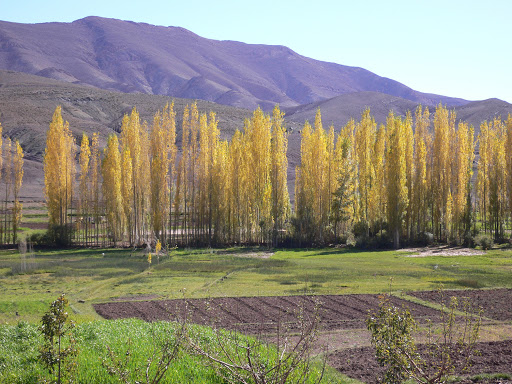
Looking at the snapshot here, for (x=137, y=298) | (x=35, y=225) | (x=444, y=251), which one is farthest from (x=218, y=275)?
(x=35, y=225)

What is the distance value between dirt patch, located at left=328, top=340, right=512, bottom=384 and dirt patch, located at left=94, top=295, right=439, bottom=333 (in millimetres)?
2318

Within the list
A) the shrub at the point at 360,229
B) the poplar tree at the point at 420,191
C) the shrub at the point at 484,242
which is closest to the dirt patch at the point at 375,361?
the shrub at the point at 484,242

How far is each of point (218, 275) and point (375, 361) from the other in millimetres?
15968

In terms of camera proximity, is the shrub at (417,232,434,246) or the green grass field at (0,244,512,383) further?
the shrub at (417,232,434,246)

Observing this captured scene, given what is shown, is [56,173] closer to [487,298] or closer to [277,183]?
[277,183]

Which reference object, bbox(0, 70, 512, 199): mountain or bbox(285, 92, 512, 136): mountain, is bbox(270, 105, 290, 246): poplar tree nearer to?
bbox(0, 70, 512, 199): mountain

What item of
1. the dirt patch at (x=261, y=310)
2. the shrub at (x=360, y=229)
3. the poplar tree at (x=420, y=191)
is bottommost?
the dirt patch at (x=261, y=310)

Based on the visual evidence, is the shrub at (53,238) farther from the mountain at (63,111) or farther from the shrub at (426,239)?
the mountain at (63,111)

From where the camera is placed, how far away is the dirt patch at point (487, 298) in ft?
57.4

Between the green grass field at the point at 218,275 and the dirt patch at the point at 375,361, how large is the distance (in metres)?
6.40

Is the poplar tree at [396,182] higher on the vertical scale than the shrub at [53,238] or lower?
higher

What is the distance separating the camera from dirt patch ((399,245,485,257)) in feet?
121

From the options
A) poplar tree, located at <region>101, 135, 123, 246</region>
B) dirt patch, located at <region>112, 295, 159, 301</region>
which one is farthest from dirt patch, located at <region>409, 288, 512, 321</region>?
poplar tree, located at <region>101, 135, 123, 246</region>

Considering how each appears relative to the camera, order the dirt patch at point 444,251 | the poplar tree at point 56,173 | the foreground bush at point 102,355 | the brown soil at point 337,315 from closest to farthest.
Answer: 1. the foreground bush at point 102,355
2. the brown soil at point 337,315
3. the dirt patch at point 444,251
4. the poplar tree at point 56,173
